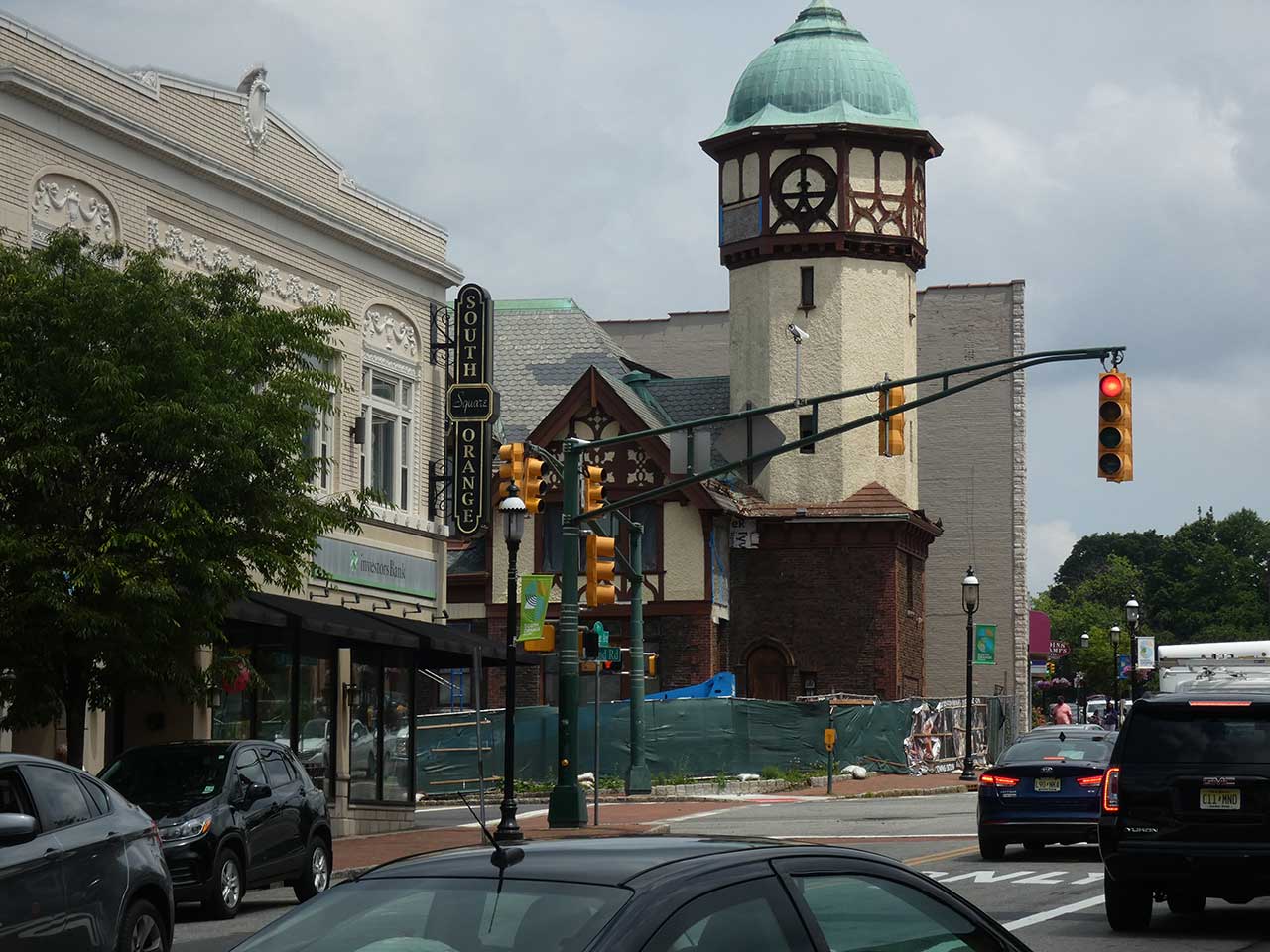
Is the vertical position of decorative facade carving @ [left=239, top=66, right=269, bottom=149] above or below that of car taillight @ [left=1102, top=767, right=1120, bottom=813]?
above

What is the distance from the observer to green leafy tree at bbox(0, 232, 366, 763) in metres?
19.9

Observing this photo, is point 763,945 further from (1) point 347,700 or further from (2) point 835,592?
(2) point 835,592

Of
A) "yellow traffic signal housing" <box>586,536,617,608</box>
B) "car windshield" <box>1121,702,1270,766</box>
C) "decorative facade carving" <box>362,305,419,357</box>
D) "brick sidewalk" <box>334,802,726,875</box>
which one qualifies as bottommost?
"brick sidewalk" <box>334,802,726,875</box>

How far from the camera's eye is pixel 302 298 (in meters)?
32.4

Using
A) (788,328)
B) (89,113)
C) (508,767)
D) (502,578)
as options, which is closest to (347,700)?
(508,767)

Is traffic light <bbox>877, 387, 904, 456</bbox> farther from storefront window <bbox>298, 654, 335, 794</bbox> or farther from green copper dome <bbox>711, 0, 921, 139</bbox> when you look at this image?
green copper dome <bbox>711, 0, 921, 139</bbox>

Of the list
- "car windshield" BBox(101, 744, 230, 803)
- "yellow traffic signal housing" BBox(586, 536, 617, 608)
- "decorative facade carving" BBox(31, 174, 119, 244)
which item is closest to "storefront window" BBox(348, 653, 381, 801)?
"yellow traffic signal housing" BBox(586, 536, 617, 608)

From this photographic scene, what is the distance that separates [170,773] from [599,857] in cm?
1431

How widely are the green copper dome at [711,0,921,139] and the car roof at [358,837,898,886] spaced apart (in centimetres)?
5349

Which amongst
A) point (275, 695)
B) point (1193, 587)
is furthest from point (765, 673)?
point (1193, 587)

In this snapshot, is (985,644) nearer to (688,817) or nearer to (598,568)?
(688,817)

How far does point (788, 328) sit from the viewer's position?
191ft

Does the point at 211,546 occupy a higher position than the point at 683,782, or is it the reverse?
the point at 211,546

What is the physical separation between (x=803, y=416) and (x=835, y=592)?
18.1ft
